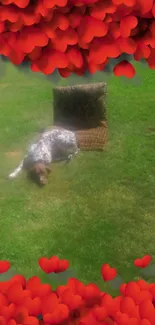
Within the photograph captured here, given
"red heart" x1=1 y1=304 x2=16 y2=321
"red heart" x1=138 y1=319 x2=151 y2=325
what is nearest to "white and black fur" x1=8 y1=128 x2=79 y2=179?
"red heart" x1=1 y1=304 x2=16 y2=321

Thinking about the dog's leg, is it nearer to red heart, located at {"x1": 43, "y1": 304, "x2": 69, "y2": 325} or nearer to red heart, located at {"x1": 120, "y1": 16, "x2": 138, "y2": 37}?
red heart, located at {"x1": 120, "y1": 16, "x2": 138, "y2": 37}

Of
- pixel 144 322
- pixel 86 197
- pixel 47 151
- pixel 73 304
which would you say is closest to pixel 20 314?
pixel 73 304

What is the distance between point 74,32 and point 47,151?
8841 mm

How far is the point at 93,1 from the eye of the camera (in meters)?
2.29

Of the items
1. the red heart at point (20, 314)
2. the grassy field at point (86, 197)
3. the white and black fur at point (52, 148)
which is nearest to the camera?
the red heart at point (20, 314)

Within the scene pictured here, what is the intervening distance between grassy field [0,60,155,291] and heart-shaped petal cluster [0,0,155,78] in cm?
517

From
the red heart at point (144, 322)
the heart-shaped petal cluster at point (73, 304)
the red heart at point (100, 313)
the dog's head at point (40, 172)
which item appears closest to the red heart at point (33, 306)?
the heart-shaped petal cluster at point (73, 304)

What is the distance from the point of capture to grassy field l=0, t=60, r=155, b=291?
800 centimetres

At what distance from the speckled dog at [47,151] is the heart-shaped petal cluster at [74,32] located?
7887mm

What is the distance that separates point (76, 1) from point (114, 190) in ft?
25.0

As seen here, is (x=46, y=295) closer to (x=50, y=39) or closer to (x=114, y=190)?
(x=50, y=39)

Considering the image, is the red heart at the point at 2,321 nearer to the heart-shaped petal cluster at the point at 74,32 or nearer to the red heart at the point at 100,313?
the red heart at the point at 100,313

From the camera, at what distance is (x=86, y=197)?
31.6ft

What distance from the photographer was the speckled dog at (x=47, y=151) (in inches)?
414
